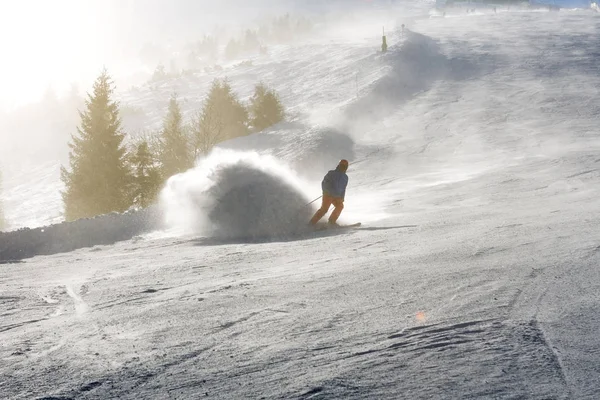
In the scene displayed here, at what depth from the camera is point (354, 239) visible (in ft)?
39.2

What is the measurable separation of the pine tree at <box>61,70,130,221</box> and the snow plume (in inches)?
586

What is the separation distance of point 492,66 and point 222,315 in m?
48.2

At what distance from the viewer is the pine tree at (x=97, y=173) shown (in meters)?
29.6

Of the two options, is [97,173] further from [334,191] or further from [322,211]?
[334,191]

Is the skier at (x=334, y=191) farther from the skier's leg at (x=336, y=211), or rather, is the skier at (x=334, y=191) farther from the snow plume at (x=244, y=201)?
the snow plume at (x=244, y=201)

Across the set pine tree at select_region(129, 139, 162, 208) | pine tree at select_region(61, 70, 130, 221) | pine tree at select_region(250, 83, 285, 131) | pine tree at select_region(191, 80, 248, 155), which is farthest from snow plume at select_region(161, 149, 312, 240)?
pine tree at select_region(250, 83, 285, 131)

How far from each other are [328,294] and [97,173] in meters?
24.5

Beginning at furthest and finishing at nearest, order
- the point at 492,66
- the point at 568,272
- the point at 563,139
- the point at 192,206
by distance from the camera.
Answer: the point at 492,66
the point at 563,139
the point at 192,206
the point at 568,272

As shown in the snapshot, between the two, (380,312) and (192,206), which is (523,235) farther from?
(192,206)

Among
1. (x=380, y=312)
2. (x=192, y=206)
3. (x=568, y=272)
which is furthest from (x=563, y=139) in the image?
(x=380, y=312)

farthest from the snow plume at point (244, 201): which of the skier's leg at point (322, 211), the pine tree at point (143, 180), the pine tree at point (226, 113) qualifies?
the pine tree at point (226, 113)

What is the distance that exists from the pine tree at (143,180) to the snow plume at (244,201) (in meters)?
14.4

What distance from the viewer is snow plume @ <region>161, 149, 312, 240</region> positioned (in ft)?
47.1

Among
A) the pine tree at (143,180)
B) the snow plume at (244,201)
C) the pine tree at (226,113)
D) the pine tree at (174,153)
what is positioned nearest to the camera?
the snow plume at (244,201)
